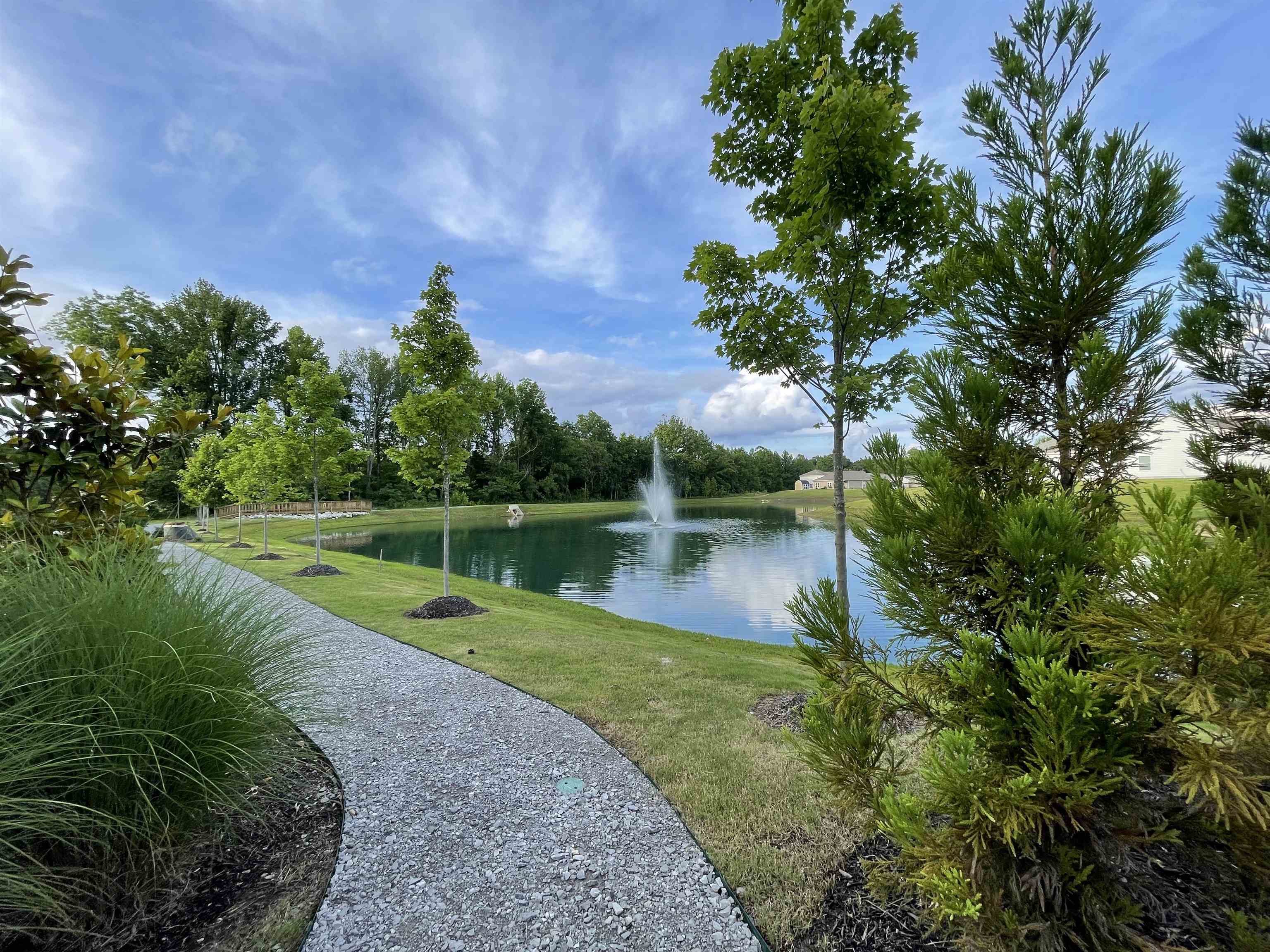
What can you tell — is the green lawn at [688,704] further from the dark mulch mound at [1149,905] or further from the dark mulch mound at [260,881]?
the dark mulch mound at [260,881]

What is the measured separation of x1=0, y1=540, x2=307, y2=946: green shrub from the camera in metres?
1.62

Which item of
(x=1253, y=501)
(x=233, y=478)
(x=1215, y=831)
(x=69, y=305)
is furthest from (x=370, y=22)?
(x=69, y=305)

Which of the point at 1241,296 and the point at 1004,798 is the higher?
the point at 1241,296

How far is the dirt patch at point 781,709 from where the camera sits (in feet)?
12.9

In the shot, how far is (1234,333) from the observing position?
2.08 m

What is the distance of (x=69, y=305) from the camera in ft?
96.8

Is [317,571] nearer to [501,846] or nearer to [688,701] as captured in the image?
[688,701]

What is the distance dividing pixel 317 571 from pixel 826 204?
44.2 ft

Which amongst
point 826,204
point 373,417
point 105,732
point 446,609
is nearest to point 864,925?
point 105,732

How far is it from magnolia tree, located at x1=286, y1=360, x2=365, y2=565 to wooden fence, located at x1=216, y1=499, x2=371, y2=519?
1941cm

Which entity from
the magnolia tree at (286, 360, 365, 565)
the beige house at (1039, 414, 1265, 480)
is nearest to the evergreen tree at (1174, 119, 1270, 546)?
the beige house at (1039, 414, 1265, 480)

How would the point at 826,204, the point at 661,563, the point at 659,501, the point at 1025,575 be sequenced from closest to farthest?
1. the point at 1025,575
2. the point at 826,204
3. the point at 661,563
4. the point at 659,501

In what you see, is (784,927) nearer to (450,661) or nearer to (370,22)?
(450,661)

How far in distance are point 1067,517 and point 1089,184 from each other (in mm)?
1081
